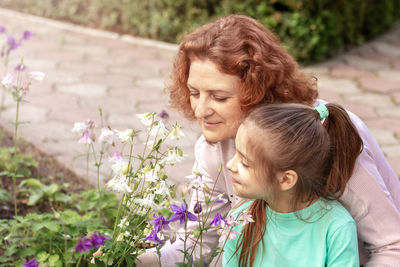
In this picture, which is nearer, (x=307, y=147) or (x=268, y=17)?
(x=307, y=147)

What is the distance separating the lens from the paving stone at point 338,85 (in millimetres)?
4945

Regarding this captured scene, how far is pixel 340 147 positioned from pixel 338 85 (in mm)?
3267

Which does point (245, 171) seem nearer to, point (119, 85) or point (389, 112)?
point (389, 112)

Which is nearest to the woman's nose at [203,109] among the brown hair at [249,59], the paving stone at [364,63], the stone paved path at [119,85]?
the brown hair at [249,59]

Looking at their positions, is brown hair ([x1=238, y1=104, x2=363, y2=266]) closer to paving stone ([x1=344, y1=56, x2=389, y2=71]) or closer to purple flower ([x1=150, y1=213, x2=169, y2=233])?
purple flower ([x1=150, y1=213, x2=169, y2=233])

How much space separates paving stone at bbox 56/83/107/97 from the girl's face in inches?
123

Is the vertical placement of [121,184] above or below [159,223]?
above

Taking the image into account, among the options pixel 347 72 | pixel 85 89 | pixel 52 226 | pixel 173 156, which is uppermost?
pixel 173 156

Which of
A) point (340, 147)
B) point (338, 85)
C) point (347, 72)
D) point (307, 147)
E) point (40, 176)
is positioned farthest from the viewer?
point (347, 72)

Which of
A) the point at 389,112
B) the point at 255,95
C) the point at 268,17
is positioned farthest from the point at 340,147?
the point at 268,17

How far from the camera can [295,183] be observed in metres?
1.87

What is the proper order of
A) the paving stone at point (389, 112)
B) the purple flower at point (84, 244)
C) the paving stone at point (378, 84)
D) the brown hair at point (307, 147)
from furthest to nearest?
the paving stone at point (378, 84) → the paving stone at point (389, 112) → the brown hair at point (307, 147) → the purple flower at point (84, 244)

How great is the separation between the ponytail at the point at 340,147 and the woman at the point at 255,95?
0.05 m

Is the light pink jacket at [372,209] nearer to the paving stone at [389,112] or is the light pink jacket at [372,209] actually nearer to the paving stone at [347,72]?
the paving stone at [389,112]
